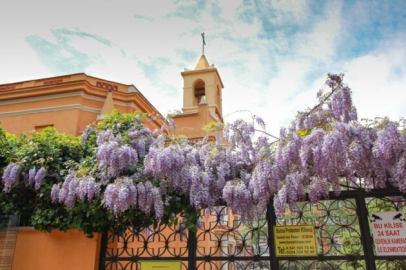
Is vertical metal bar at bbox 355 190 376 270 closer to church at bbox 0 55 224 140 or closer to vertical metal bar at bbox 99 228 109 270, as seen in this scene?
vertical metal bar at bbox 99 228 109 270

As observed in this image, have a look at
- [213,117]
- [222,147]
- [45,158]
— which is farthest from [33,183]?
[213,117]

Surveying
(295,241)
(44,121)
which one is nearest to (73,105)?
(44,121)

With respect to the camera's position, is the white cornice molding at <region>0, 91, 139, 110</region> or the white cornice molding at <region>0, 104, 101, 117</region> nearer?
the white cornice molding at <region>0, 104, 101, 117</region>

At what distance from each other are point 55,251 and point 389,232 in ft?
15.1

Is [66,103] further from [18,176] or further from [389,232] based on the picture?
[389,232]

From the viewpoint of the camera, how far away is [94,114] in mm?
11508

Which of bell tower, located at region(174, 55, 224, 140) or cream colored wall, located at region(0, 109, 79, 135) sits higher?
bell tower, located at region(174, 55, 224, 140)

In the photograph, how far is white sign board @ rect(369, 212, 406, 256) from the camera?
3.79 m

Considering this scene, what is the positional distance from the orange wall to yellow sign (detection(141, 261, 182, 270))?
2.42 feet

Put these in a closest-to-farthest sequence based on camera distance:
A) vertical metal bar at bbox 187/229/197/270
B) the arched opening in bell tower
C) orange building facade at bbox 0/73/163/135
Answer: vertical metal bar at bbox 187/229/197/270, orange building facade at bbox 0/73/163/135, the arched opening in bell tower

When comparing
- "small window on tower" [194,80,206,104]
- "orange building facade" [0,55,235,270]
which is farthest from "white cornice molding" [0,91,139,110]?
"small window on tower" [194,80,206,104]

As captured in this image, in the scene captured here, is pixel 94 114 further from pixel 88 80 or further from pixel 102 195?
pixel 102 195

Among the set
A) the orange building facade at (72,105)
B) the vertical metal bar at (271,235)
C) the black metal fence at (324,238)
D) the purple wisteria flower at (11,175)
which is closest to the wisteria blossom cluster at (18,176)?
the purple wisteria flower at (11,175)

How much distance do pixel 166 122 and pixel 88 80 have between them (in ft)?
25.0
